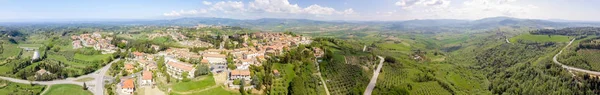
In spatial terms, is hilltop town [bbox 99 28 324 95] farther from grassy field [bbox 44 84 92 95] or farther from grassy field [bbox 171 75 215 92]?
grassy field [bbox 44 84 92 95]

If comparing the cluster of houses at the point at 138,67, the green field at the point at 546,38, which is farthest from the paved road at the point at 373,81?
the green field at the point at 546,38

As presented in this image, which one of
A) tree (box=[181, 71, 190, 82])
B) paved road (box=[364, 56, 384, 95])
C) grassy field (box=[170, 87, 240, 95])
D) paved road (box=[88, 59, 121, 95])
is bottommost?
paved road (box=[364, 56, 384, 95])

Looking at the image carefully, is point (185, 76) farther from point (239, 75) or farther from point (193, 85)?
point (239, 75)

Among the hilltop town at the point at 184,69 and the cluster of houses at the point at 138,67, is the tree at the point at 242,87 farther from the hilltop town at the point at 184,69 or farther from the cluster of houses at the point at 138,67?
the cluster of houses at the point at 138,67

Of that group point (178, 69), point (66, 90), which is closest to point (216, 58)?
point (178, 69)

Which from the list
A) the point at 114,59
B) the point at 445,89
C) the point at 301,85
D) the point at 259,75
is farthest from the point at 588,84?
the point at 114,59

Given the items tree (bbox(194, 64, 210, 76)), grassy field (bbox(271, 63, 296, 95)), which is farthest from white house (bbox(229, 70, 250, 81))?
tree (bbox(194, 64, 210, 76))
